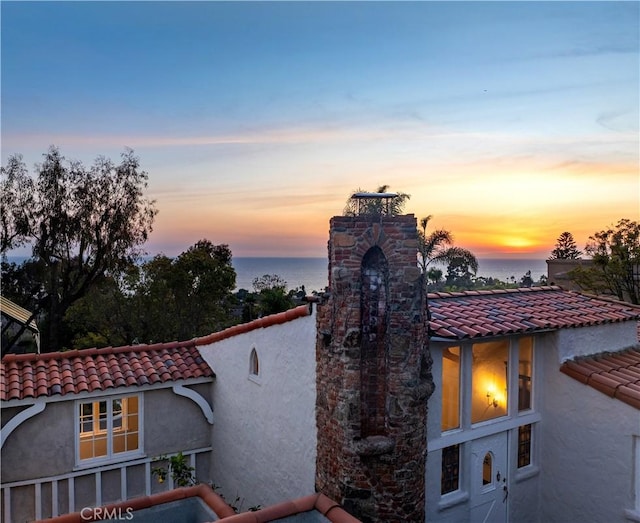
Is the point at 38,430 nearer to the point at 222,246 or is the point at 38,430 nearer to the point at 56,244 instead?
the point at 56,244

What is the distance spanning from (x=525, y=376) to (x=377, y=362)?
432 cm

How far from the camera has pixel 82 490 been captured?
32.7 feet

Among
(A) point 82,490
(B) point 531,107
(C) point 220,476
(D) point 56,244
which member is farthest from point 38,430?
(D) point 56,244

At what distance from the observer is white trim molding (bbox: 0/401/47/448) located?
914 centimetres

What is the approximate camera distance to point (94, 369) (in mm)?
10328

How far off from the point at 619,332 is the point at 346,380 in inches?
279

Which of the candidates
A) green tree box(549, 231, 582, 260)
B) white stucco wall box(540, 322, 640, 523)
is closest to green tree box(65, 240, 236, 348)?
white stucco wall box(540, 322, 640, 523)

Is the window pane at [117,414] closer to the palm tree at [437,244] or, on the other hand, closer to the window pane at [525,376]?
the window pane at [525,376]

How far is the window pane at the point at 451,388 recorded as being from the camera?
8227mm

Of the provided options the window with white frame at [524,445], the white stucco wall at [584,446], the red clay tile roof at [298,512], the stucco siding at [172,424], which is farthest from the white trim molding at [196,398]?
the white stucco wall at [584,446]

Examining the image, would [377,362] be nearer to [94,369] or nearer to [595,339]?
[595,339]

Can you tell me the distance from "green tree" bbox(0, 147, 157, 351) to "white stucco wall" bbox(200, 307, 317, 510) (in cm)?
1764

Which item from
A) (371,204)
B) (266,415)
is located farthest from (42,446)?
(371,204)

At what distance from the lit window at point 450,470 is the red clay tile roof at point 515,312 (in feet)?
7.20
